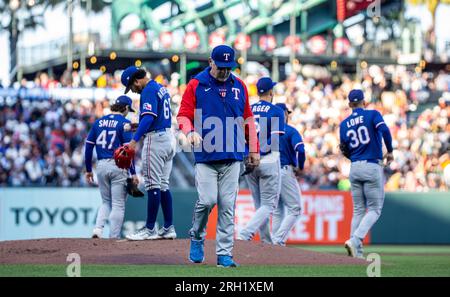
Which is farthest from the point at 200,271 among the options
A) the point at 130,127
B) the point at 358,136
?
the point at 358,136

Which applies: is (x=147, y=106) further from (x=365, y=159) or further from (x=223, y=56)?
(x=365, y=159)

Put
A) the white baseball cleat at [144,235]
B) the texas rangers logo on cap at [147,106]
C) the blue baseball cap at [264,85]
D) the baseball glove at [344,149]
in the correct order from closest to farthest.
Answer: the texas rangers logo on cap at [147,106], the white baseball cleat at [144,235], the blue baseball cap at [264,85], the baseball glove at [344,149]

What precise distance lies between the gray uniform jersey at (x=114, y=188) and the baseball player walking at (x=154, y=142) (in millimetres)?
1811

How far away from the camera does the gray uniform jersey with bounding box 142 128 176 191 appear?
12.7 metres

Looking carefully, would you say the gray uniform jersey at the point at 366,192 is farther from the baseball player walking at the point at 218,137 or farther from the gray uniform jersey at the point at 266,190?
the baseball player walking at the point at 218,137

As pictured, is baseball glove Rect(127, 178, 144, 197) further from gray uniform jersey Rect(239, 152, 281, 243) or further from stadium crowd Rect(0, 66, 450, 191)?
stadium crowd Rect(0, 66, 450, 191)

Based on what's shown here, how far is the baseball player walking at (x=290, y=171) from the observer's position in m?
15.4

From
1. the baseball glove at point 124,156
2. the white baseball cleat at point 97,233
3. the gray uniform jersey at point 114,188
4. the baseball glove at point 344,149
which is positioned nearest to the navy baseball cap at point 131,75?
the baseball glove at point 124,156

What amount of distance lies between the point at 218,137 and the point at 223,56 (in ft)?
2.71

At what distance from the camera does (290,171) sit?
15484 millimetres

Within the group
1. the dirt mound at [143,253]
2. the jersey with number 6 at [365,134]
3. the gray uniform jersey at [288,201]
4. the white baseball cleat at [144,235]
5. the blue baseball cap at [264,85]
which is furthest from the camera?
the gray uniform jersey at [288,201]

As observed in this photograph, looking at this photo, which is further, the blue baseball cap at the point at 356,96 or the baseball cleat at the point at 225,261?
the blue baseball cap at the point at 356,96

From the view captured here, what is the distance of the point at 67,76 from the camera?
3725cm

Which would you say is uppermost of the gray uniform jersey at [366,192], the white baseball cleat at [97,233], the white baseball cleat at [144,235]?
the gray uniform jersey at [366,192]
